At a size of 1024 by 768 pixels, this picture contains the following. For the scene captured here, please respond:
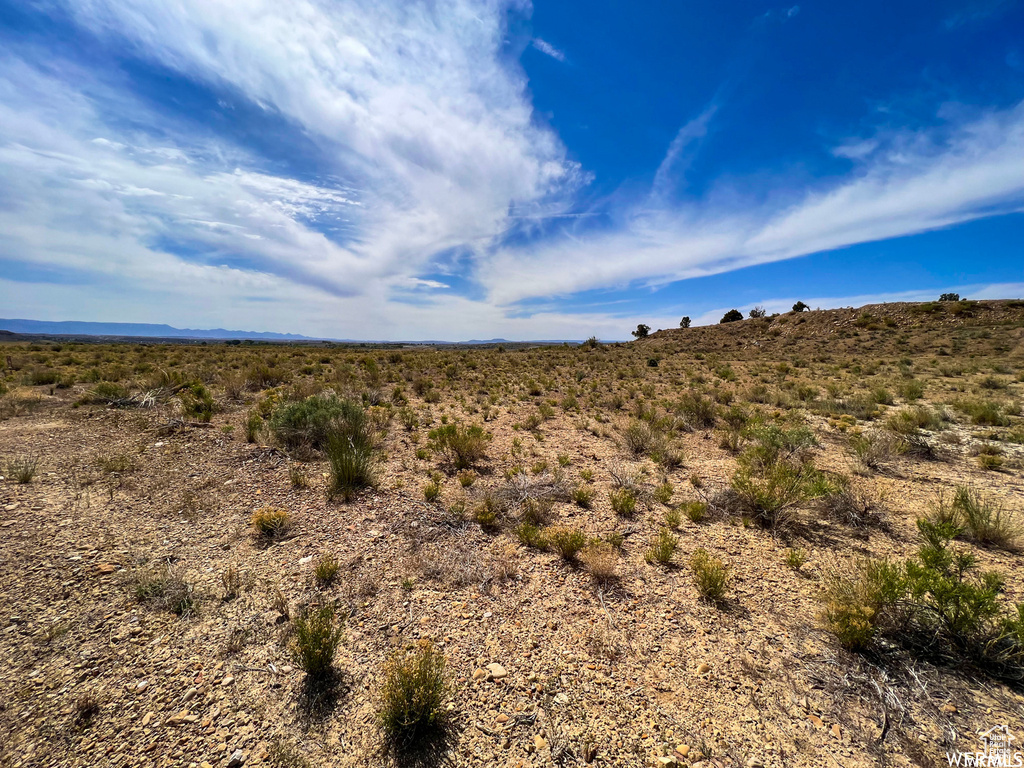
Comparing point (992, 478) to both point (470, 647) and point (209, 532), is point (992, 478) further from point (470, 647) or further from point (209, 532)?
point (209, 532)

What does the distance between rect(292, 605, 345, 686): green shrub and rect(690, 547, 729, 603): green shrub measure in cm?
341

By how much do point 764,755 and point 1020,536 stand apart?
497 cm

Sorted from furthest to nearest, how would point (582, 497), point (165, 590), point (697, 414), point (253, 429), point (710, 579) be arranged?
point (697, 414)
point (253, 429)
point (582, 497)
point (710, 579)
point (165, 590)

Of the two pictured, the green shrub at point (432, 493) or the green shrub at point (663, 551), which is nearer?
the green shrub at point (663, 551)

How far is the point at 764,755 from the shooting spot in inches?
92.6

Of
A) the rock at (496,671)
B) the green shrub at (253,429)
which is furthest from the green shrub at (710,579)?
the green shrub at (253,429)

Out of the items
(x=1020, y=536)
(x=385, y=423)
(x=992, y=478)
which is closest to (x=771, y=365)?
(x=992, y=478)

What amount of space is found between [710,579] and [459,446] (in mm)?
4690

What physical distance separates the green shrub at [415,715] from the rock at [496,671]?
389 millimetres

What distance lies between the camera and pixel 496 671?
116 inches

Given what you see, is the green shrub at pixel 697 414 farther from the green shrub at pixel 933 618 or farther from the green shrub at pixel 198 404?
the green shrub at pixel 198 404

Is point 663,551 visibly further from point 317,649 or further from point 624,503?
point 317,649

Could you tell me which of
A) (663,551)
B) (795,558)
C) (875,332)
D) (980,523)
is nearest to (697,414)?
(980,523)

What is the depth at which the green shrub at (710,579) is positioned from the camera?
369 cm
